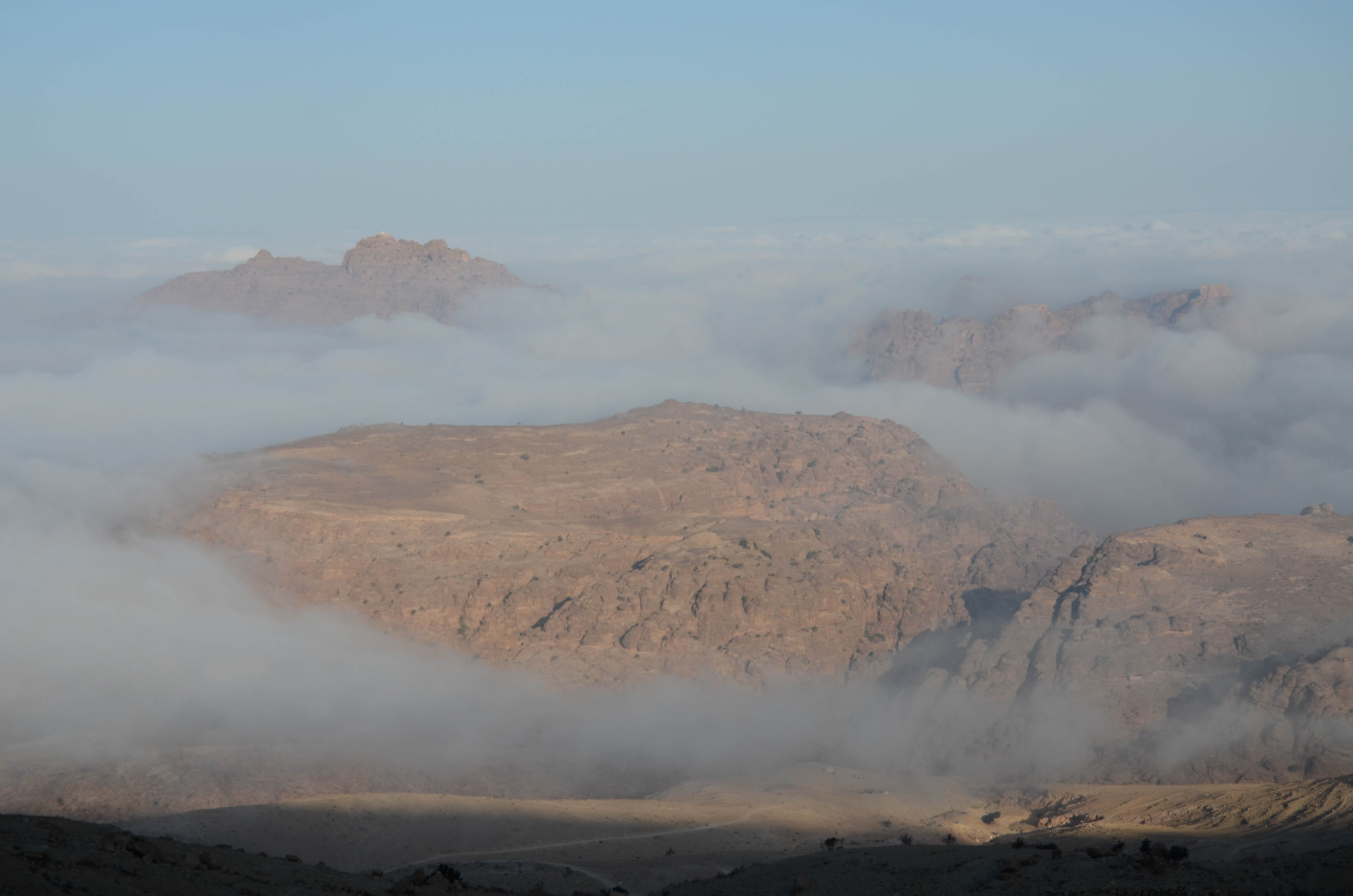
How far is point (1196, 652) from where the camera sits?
7012 cm

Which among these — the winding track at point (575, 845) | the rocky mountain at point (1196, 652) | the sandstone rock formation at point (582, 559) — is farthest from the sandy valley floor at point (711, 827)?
the sandstone rock formation at point (582, 559)

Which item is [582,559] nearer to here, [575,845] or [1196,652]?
[575,845]

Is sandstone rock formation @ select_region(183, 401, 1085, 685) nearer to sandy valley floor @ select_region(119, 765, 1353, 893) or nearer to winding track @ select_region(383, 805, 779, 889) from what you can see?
sandy valley floor @ select_region(119, 765, 1353, 893)

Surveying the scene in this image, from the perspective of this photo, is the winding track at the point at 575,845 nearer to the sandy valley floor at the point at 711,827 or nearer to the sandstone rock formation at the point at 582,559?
the sandy valley floor at the point at 711,827

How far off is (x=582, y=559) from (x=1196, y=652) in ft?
150

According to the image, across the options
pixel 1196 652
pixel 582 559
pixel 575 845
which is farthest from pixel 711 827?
pixel 582 559

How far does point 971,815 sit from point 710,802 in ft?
46.3

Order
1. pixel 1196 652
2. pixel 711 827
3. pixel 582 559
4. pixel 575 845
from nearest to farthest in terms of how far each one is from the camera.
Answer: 1. pixel 575 845
2. pixel 711 827
3. pixel 1196 652
4. pixel 582 559

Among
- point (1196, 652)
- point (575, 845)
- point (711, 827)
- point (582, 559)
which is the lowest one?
point (711, 827)

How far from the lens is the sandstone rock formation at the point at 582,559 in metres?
85.9

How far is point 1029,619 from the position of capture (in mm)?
79125

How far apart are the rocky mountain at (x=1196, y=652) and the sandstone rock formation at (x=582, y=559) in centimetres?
925

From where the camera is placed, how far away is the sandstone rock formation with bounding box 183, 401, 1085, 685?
85875 mm

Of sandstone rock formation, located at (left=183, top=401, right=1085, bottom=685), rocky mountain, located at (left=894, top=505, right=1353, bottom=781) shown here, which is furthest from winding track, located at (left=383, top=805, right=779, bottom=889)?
sandstone rock formation, located at (left=183, top=401, right=1085, bottom=685)
